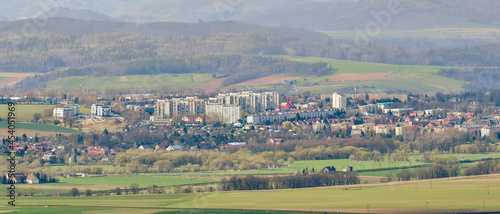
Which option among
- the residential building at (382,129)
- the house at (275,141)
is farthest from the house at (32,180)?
the residential building at (382,129)

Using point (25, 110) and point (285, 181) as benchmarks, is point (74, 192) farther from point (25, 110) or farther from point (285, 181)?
point (25, 110)

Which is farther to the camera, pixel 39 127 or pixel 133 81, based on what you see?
pixel 133 81

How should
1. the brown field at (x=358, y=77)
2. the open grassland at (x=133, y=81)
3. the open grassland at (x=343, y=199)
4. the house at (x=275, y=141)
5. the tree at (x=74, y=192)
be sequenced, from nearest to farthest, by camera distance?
the open grassland at (x=343, y=199) → the tree at (x=74, y=192) → the house at (x=275, y=141) → the open grassland at (x=133, y=81) → the brown field at (x=358, y=77)

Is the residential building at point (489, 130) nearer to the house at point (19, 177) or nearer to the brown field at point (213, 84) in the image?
the house at point (19, 177)

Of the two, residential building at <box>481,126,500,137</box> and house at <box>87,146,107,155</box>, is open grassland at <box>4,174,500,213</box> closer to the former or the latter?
house at <box>87,146,107,155</box>

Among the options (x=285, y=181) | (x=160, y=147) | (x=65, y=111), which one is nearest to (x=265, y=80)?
(x=65, y=111)

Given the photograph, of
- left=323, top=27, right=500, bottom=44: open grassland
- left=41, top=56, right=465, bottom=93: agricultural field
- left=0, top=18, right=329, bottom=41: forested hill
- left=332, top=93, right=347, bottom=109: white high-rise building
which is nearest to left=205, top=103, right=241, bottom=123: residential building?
left=332, top=93, right=347, bottom=109: white high-rise building
